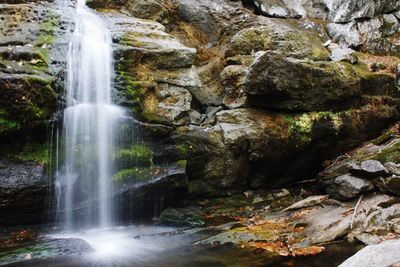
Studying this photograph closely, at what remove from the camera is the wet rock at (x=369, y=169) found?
7.74m

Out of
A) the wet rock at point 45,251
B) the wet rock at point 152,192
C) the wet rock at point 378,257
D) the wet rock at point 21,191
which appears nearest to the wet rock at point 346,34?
the wet rock at point 152,192

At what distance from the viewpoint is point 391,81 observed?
10711 millimetres

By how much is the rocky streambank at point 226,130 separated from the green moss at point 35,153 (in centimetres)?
2

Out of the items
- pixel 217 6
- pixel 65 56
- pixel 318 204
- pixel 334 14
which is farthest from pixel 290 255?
pixel 334 14

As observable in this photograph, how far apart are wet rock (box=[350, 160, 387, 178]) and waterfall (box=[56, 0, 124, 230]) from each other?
204 inches

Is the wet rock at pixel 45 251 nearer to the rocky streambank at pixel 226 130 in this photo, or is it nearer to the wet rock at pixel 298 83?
the rocky streambank at pixel 226 130

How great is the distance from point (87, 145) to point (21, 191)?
150 centimetres

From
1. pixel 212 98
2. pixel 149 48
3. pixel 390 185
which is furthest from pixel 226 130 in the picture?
pixel 390 185

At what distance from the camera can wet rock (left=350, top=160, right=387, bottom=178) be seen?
7.74m

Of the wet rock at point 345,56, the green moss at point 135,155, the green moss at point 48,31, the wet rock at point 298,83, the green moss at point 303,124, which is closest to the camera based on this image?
the green moss at point 135,155

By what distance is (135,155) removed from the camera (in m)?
7.93

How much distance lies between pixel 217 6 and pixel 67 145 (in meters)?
7.53

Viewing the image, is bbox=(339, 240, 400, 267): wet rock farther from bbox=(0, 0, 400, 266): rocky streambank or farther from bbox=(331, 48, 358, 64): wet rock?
bbox=(331, 48, 358, 64): wet rock

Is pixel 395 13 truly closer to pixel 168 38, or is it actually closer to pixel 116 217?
pixel 168 38
